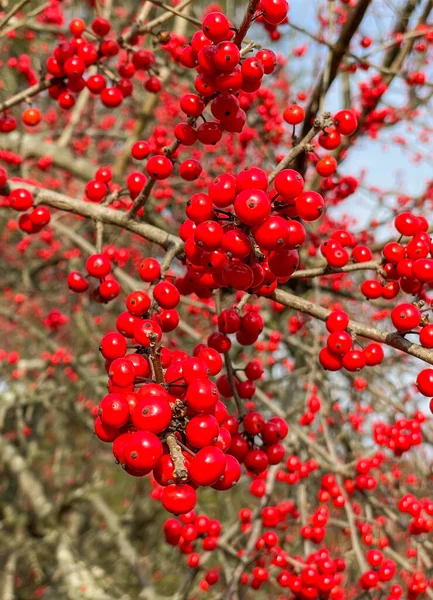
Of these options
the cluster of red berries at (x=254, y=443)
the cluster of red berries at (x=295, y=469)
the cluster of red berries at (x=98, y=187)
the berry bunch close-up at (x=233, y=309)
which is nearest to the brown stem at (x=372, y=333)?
the berry bunch close-up at (x=233, y=309)

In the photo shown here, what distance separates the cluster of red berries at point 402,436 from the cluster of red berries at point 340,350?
1.60 metres

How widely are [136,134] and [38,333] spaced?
9.68ft

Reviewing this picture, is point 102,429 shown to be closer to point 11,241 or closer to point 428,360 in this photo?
point 428,360

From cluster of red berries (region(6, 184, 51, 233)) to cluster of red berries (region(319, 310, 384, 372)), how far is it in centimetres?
170

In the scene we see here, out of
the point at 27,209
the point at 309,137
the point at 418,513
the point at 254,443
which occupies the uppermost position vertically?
the point at 309,137

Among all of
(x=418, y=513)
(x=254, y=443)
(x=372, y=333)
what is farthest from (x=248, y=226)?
(x=418, y=513)

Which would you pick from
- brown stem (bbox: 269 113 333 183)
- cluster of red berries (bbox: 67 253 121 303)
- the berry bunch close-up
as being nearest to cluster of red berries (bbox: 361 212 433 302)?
the berry bunch close-up

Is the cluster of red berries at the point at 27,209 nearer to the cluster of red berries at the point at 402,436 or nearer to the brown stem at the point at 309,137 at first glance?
the brown stem at the point at 309,137

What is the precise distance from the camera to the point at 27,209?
8.89 feet

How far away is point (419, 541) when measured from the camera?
3.48 metres

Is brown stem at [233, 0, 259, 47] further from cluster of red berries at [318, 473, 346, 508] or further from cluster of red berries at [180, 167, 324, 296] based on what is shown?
cluster of red berries at [318, 473, 346, 508]

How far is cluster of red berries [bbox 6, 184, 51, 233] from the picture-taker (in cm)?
262

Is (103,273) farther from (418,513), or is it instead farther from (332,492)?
(418,513)

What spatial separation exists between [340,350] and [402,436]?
5.92 ft
